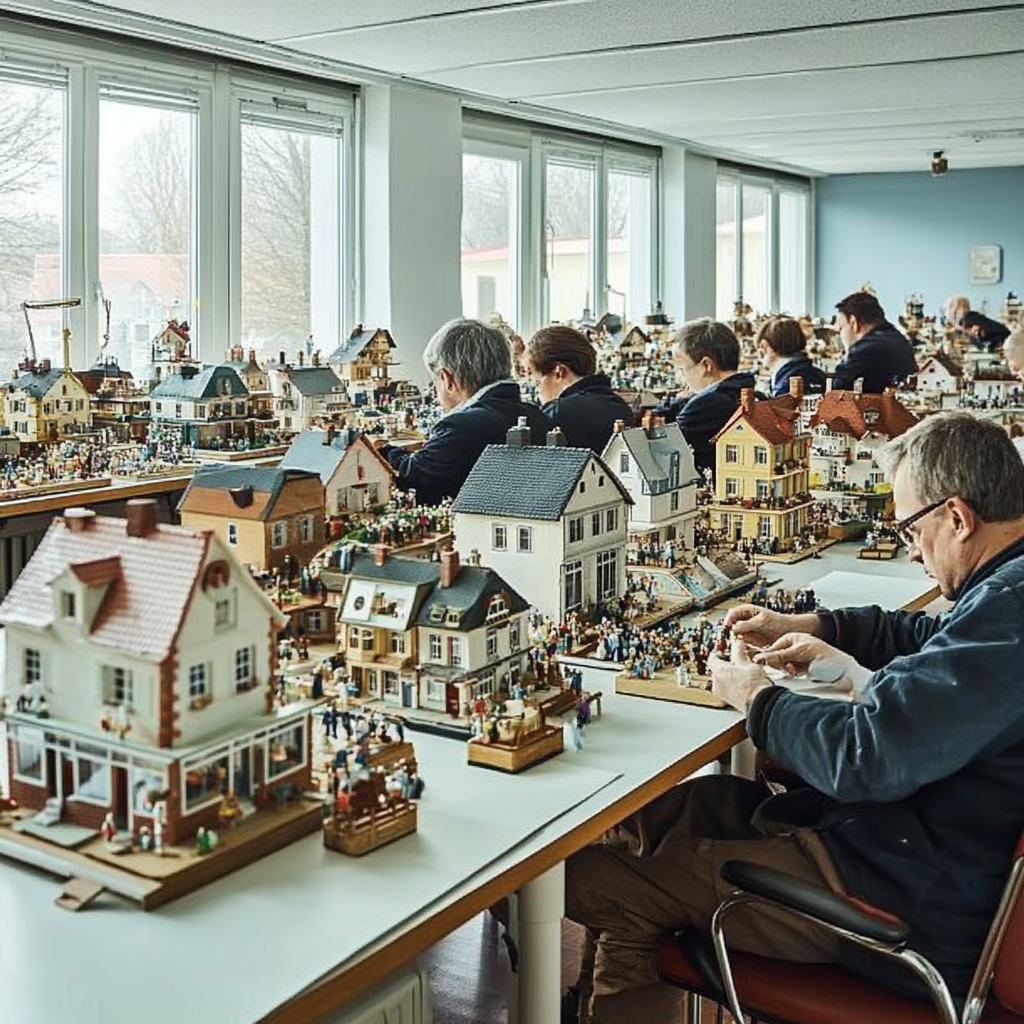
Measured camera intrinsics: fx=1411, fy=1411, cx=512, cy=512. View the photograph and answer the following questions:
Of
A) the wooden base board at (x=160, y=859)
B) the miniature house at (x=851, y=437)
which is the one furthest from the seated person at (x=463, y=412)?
the wooden base board at (x=160, y=859)

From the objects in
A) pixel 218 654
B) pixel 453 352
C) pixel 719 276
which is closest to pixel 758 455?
pixel 453 352

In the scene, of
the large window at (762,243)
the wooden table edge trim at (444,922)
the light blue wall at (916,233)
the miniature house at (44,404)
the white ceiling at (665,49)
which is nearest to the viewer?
the wooden table edge trim at (444,922)

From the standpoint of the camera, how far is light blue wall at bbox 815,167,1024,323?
15359mm

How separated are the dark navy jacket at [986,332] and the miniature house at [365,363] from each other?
5.43m

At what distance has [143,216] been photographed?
754 centimetres

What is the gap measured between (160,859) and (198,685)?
0.22m

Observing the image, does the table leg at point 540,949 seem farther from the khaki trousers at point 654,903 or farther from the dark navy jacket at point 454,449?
the dark navy jacket at point 454,449

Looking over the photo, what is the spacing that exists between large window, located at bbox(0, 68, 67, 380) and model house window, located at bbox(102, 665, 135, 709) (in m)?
5.46

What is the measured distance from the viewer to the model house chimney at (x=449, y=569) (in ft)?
8.18

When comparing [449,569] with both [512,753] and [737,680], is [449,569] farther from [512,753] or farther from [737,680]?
[737,680]

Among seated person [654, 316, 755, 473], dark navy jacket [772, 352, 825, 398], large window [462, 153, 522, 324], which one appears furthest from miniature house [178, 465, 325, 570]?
large window [462, 153, 522, 324]

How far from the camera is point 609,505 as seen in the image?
10.6 feet

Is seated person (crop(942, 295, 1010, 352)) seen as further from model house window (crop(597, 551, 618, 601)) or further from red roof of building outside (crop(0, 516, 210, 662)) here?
red roof of building outside (crop(0, 516, 210, 662))

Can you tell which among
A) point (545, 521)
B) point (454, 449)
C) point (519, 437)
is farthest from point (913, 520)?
point (454, 449)
